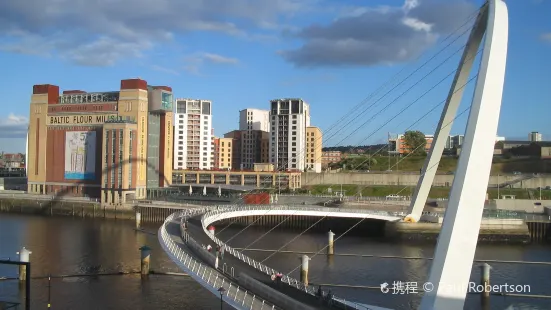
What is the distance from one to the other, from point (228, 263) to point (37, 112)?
44.2 meters

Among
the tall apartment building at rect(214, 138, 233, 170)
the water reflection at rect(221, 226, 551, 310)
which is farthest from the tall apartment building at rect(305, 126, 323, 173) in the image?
the water reflection at rect(221, 226, 551, 310)

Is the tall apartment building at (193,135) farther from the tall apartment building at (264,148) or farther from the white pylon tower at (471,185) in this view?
the white pylon tower at (471,185)

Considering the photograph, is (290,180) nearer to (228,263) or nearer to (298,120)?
(298,120)

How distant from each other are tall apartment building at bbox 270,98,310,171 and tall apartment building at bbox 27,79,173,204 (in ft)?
95.4

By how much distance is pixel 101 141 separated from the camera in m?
51.4

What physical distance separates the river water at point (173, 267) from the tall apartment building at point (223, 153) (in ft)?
168

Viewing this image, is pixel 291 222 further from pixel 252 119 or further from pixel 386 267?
pixel 252 119

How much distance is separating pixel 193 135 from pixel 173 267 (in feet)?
210

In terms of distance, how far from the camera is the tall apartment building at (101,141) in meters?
48.5

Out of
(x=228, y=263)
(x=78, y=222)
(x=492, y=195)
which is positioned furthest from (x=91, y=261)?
(x=492, y=195)

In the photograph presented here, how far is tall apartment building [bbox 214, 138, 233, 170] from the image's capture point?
9225 cm

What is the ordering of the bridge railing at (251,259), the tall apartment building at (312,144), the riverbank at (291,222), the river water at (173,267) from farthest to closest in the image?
the tall apartment building at (312,144), the riverbank at (291,222), the river water at (173,267), the bridge railing at (251,259)

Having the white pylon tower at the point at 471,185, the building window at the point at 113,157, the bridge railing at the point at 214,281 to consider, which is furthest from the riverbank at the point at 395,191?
the white pylon tower at the point at 471,185

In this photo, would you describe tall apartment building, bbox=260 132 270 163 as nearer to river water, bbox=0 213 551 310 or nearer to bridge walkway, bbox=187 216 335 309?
river water, bbox=0 213 551 310
